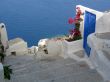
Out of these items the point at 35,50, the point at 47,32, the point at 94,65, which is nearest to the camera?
the point at 94,65

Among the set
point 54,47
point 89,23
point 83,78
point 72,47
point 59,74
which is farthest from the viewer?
point 54,47

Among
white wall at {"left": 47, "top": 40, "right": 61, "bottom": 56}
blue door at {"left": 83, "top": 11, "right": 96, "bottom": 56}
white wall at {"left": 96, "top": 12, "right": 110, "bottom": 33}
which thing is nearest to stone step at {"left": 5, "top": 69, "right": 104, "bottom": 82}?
white wall at {"left": 96, "top": 12, "right": 110, "bottom": 33}

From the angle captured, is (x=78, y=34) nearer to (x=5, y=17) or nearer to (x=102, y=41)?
(x=102, y=41)

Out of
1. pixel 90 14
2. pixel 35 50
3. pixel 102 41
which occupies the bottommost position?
pixel 35 50

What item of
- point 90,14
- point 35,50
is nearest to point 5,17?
point 35,50

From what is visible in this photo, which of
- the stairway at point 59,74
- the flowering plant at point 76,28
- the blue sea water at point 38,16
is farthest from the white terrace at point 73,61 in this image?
the blue sea water at point 38,16

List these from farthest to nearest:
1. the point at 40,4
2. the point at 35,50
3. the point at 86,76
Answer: the point at 40,4, the point at 35,50, the point at 86,76

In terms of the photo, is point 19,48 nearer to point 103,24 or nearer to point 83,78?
point 103,24

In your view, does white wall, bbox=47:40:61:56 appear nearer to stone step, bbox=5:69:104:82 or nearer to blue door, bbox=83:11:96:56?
blue door, bbox=83:11:96:56

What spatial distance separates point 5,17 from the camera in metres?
18.5

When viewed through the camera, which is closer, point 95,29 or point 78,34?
point 95,29

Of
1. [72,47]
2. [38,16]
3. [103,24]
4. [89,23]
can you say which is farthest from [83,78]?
[38,16]

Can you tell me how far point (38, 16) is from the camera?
61.6 feet

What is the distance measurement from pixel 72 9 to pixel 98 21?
1054 cm
